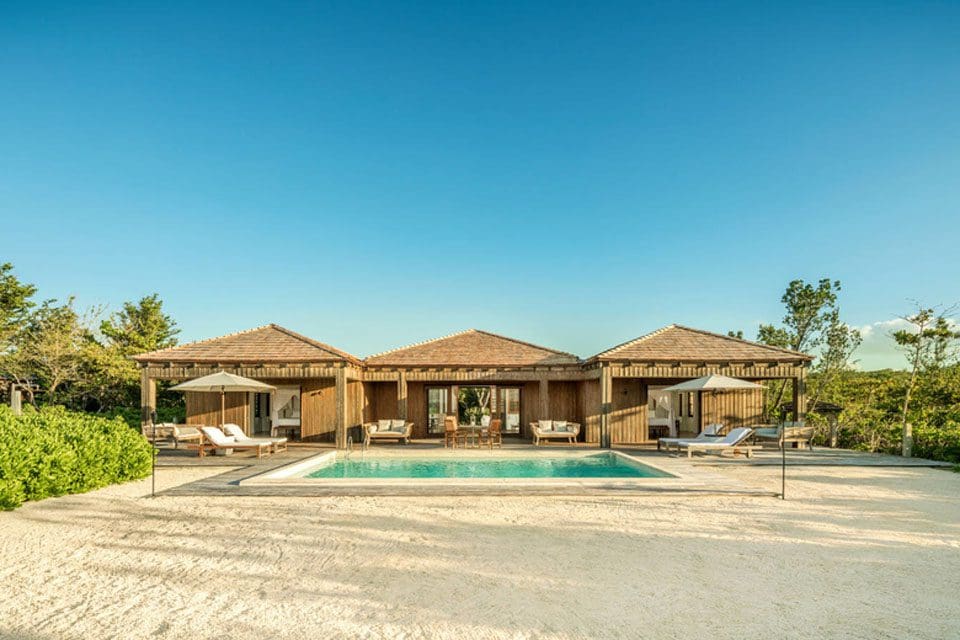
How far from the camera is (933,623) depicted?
4180 millimetres

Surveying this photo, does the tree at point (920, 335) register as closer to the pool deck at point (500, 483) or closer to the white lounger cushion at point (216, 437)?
the pool deck at point (500, 483)

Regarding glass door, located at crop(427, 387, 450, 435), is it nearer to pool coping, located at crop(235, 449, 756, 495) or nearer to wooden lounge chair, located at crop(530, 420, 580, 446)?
wooden lounge chair, located at crop(530, 420, 580, 446)

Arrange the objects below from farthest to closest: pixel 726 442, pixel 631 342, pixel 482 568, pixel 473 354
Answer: pixel 473 354 < pixel 631 342 < pixel 726 442 < pixel 482 568

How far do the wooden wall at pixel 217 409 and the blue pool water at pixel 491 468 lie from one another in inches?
212

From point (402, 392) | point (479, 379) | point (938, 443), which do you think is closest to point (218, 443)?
point (402, 392)

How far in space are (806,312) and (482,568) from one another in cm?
2137

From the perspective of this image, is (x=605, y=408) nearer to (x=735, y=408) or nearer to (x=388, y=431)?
(x=735, y=408)

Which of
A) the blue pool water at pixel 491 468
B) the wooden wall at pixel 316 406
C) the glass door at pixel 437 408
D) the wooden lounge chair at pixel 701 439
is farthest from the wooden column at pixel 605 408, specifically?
the wooden wall at pixel 316 406

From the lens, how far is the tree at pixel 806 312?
21.9 meters

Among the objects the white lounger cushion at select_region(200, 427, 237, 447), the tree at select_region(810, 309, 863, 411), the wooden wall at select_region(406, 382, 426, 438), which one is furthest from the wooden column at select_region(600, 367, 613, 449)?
the tree at select_region(810, 309, 863, 411)

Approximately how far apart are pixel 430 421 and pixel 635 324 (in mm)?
9340

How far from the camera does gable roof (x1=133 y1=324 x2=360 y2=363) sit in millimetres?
15383

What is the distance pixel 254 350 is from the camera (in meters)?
15.9

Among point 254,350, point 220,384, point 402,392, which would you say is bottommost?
point 402,392
